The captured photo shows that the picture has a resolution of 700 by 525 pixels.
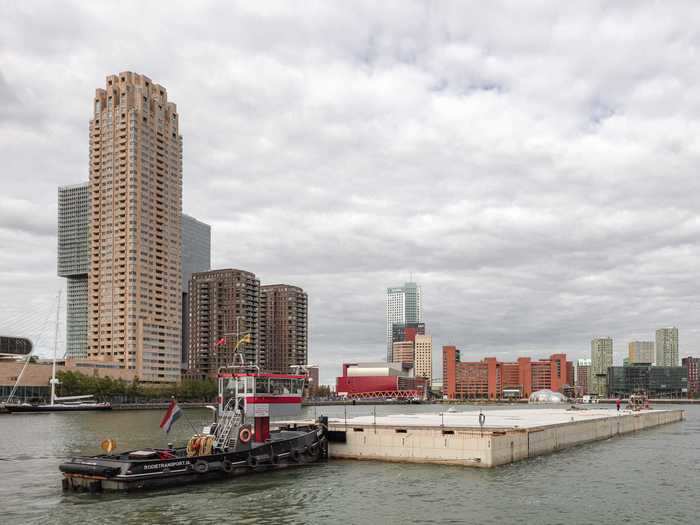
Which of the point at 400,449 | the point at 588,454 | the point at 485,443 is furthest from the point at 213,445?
the point at 588,454

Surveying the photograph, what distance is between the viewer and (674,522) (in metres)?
39.9

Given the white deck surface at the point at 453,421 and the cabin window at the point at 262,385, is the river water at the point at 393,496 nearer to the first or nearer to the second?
the cabin window at the point at 262,385

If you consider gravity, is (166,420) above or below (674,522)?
above

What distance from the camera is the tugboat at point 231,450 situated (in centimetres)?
4447

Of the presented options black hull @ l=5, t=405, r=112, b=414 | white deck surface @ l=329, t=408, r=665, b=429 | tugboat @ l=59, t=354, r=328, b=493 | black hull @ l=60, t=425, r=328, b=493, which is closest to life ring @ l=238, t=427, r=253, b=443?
tugboat @ l=59, t=354, r=328, b=493

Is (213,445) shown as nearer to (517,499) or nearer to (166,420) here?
(166,420)

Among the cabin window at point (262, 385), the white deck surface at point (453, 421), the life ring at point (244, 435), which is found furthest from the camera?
the white deck surface at point (453, 421)

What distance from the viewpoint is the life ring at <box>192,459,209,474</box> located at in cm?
4750

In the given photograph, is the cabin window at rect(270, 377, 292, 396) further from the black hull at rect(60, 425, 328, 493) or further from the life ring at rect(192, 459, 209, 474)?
the life ring at rect(192, 459, 209, 474)

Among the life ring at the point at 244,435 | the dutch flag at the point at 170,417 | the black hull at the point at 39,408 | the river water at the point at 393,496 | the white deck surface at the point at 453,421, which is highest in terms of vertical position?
the dutch flag at the point at 170,417

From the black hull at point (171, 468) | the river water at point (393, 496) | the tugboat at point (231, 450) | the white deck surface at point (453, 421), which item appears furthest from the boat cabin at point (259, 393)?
the river water at point (393, 496)

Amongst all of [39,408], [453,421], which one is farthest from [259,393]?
[39,408]

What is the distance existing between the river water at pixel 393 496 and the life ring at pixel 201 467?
102 cm

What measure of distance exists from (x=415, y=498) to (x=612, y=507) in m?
11.6
